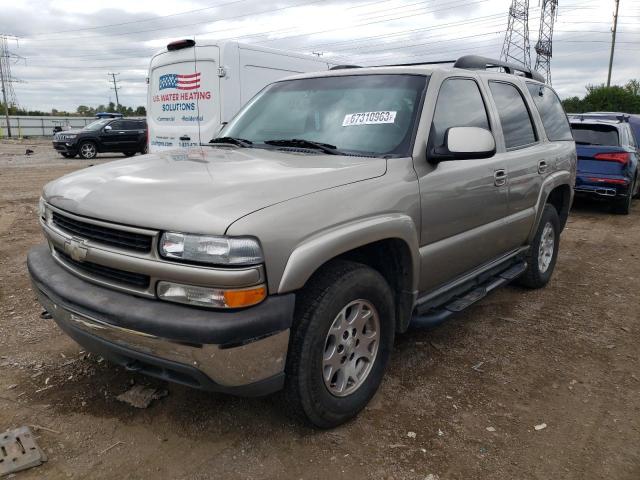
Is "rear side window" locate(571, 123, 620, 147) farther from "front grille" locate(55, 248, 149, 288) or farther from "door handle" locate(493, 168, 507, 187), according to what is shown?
"front grille" locate(55, 248, 149, 288)

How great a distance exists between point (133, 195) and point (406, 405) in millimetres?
1869

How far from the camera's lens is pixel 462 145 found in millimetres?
3029

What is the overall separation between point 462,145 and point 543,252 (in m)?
2.57

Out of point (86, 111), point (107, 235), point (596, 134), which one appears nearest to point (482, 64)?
point (107, 235)

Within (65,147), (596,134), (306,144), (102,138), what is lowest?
(65,147)

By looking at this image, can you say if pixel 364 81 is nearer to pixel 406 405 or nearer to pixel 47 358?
pixel 406 405

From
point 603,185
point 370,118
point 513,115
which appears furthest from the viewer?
point 603,185

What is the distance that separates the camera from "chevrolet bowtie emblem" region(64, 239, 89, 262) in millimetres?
2502

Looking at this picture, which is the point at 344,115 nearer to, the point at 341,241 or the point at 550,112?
the point at 341,241

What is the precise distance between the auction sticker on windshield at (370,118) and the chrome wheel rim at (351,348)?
113cm

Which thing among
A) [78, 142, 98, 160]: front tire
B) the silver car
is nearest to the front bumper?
the silver car

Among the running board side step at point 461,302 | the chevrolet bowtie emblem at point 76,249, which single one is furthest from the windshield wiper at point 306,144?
the chevrolet bowtie emblem at point 76,249

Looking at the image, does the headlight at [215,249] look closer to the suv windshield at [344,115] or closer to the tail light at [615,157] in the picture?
the suv windshield at [344,115]

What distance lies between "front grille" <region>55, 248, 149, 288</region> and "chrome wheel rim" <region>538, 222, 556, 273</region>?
12.6ft
